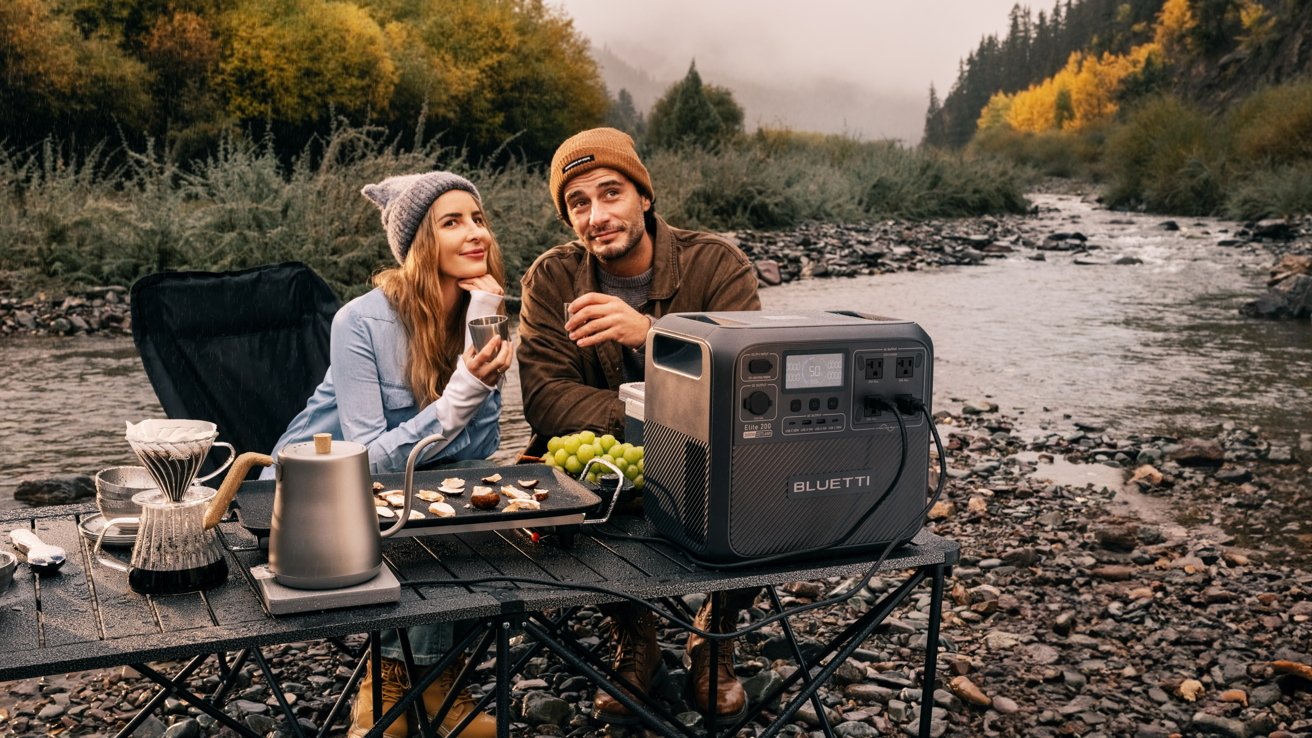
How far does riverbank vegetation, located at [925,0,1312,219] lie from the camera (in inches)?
915

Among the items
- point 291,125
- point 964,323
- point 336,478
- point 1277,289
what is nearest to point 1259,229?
point 1277,289

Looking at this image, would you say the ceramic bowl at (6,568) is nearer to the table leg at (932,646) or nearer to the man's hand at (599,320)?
the man's hand at (599,320)

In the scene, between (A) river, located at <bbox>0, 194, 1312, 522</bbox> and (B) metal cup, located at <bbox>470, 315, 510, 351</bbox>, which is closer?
(B) metal cup, located at <bbox>470, 315, 510, 351</bbox>

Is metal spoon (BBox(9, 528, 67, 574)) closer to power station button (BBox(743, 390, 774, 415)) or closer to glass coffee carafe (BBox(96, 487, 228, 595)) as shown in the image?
glass coffee carafe (BBox(96, 487, 228, 595))

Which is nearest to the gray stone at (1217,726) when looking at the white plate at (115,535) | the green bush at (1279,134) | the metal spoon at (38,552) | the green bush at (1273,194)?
the white plate at (115,535)

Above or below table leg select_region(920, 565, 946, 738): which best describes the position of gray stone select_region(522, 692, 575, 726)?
below

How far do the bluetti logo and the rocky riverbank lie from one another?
1.19 m

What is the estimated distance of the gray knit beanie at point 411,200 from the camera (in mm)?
2978

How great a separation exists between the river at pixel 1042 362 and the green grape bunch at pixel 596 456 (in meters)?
3.21

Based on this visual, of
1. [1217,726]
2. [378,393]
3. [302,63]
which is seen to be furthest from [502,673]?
[302,63]

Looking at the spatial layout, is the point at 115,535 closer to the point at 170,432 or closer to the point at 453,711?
the point at 170,432

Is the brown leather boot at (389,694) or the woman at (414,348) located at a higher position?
the woman at (414,348)

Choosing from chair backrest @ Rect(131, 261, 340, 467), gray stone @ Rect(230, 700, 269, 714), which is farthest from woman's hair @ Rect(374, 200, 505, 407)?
gray stone @ Rect(230, 700, 269, 714)

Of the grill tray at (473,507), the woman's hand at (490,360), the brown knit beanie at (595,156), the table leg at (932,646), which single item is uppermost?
the brown knit beanie at (595,156)
